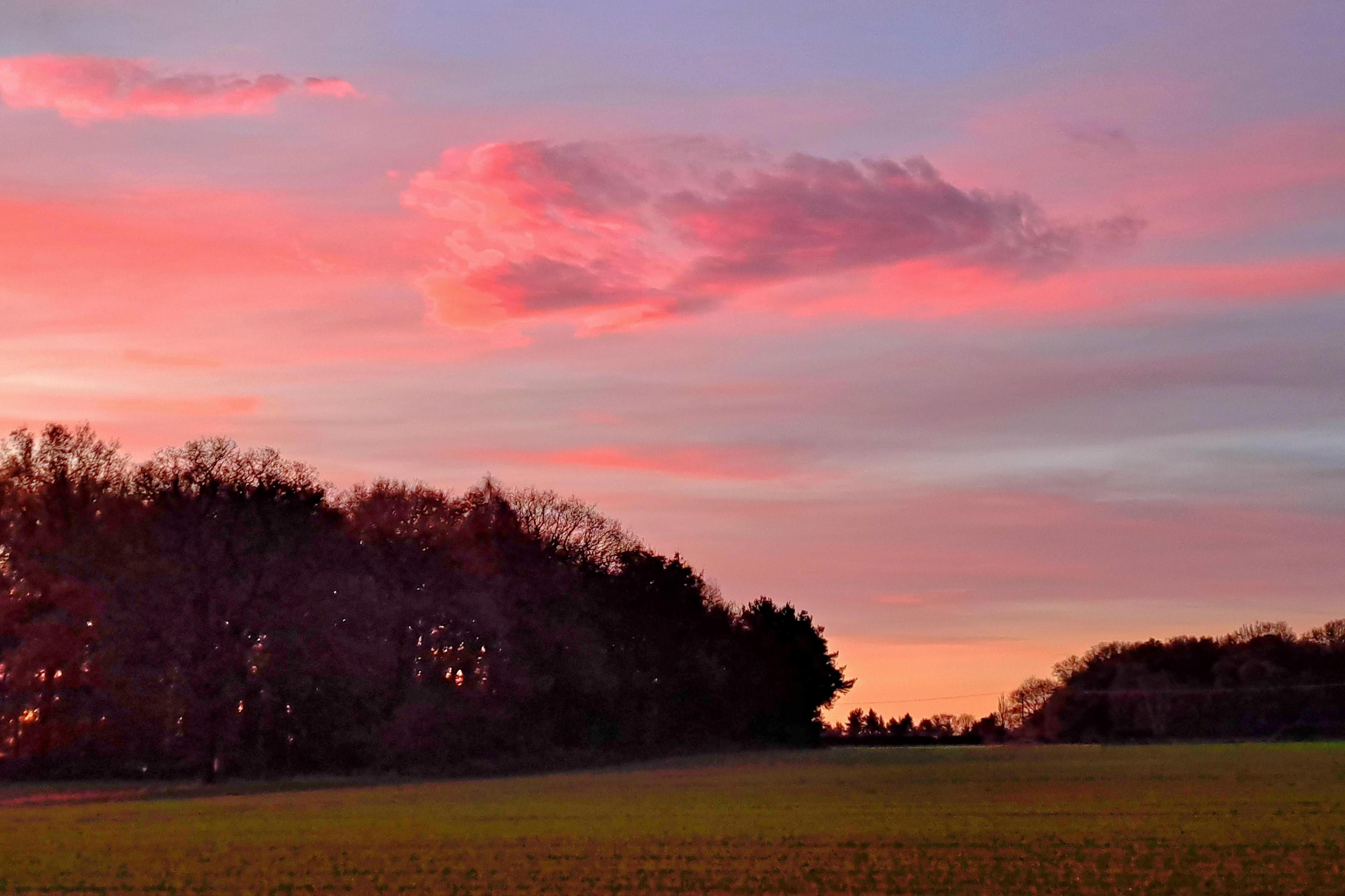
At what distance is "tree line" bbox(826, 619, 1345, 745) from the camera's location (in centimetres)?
14375

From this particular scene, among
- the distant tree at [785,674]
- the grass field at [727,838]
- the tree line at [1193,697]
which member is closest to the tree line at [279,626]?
the grass field at [727,838]

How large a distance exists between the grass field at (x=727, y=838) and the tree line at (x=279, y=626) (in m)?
7.40

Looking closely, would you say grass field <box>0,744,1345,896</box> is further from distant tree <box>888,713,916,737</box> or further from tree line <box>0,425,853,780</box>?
distant tree <box>888,713,916,737</box>

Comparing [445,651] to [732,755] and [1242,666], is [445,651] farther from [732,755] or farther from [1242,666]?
[1242,666]

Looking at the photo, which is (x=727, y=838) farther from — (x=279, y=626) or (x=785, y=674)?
(x=785, y=674)

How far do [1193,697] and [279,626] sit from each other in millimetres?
108976

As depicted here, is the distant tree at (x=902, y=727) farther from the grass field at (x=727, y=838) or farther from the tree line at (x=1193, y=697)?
the grass field at (x=727, y=838)

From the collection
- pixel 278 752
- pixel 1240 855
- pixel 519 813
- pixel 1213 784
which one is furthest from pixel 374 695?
pixel 1240 855

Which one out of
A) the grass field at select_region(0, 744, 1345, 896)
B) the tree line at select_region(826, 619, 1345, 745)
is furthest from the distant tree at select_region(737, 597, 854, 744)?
the grass field at select_region(0, 744, 1345, 896)

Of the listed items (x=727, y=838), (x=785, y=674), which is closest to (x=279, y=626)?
(x=727, y=838)

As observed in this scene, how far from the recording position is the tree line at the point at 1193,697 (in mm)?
143750

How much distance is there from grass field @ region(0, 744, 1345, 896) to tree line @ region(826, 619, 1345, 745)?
92823 mm

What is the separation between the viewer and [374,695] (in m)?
71.5

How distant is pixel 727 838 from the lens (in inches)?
1166
